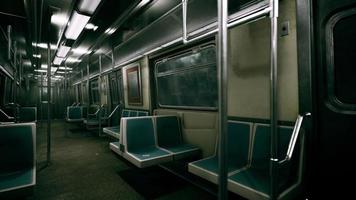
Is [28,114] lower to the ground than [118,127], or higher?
higher

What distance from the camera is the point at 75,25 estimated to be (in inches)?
166

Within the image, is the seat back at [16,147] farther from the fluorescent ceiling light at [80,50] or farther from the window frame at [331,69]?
the fluorescent ceiling light at [80,50]

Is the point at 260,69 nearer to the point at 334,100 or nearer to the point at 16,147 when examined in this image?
the point at 334,100

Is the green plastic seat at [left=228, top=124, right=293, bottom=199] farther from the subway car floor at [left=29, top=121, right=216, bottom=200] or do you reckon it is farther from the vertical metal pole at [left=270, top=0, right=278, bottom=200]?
the subway car floor at [left=29, top=121, right=216, bottom=200]

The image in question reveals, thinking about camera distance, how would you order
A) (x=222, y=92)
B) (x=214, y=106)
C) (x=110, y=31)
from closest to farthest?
(x=222, y=92) < (x=214, y=106) < (x=110, y=31)

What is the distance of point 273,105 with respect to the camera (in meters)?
→ 1.55

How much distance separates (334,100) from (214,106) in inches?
61.3

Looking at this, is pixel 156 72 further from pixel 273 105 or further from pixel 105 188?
pixel 273 105

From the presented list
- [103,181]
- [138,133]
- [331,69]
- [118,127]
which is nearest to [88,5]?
[138,133]

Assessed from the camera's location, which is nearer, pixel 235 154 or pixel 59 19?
pixel 235 154

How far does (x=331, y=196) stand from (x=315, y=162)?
30cm

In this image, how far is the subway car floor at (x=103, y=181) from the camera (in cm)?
276

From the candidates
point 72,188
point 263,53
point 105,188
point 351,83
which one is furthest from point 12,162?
point 351,83

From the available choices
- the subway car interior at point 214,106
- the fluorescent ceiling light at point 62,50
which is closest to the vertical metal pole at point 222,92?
the subway car interior at point 214,106
